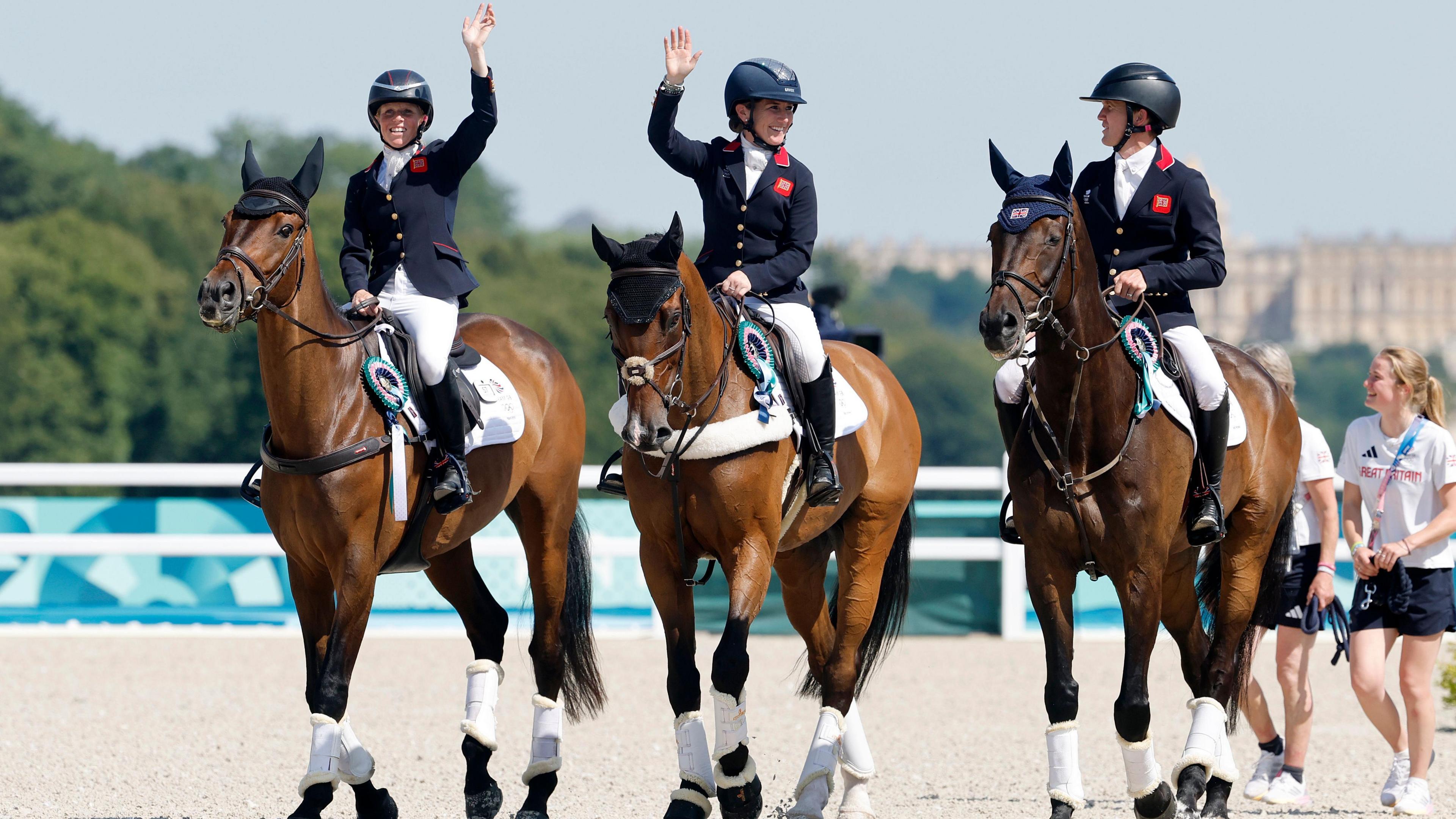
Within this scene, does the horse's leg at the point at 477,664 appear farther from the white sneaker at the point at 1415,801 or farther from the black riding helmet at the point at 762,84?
the white sneaker at the point at 1415,801

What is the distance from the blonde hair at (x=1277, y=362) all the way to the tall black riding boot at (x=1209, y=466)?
138cm

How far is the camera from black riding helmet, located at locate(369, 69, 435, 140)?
7.37 meters

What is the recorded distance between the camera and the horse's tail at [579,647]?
7953mm

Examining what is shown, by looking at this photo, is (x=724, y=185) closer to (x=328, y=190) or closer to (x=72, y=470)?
(x=72, y=470)

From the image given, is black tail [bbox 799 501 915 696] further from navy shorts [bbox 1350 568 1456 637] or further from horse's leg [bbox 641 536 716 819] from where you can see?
navy shorts [bbox 1350 568 1456 637]

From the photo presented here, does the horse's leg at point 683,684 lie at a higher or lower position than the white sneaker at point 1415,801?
higher

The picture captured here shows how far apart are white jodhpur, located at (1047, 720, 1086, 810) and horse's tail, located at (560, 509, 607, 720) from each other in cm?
215

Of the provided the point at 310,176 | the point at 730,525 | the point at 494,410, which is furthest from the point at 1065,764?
the point at 310,176

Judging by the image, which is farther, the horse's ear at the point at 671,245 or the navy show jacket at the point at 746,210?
the navy show jacket at the point at 746,210

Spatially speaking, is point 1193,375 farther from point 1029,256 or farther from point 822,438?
point 822,438

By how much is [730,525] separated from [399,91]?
233 centimetres

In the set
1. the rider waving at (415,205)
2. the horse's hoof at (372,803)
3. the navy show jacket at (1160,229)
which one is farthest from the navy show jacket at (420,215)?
the navy show jacket at (1160,229)

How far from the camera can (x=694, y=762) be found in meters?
6.68

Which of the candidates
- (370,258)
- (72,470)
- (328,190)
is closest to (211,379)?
(328,190)
